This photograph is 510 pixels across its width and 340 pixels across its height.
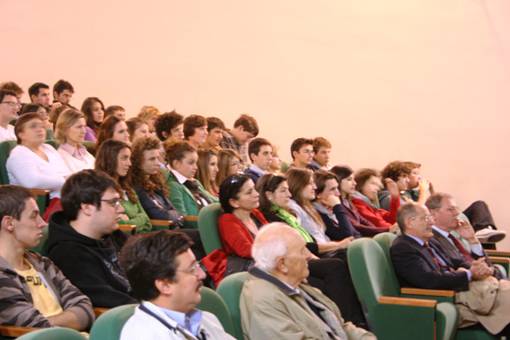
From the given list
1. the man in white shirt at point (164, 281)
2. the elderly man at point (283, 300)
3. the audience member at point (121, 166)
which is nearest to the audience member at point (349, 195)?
the audience member at point (121, 166)

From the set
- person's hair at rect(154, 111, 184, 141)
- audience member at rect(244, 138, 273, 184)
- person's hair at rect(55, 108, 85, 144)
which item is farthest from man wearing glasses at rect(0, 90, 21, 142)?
audience member at rect(244, 138, 273, 184)

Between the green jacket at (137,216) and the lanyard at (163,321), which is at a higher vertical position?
the lanyard at (163,321)

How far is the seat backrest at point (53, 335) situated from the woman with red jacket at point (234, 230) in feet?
5.63

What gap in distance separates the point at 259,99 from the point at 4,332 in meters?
5.38

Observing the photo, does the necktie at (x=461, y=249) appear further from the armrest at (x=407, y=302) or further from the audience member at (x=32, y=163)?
the audience member at (x=32, y=163)

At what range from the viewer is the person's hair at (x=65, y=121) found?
464 centimetres

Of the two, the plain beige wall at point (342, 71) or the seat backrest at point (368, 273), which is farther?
the plain beige wall at point (342, 71)

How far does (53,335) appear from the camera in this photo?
198 cm

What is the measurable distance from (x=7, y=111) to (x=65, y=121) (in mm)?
705

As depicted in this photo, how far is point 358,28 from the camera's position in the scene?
25.1 feet

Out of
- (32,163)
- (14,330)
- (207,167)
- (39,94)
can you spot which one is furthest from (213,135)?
(14,330)

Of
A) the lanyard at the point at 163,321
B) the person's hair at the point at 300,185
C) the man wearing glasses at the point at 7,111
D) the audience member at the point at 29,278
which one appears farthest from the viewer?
the man wearing glasses at the point at 7,111

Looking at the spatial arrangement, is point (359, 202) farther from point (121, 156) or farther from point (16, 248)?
point (16, 248)

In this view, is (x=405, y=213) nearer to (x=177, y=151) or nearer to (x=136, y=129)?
(x=177, y=151)
